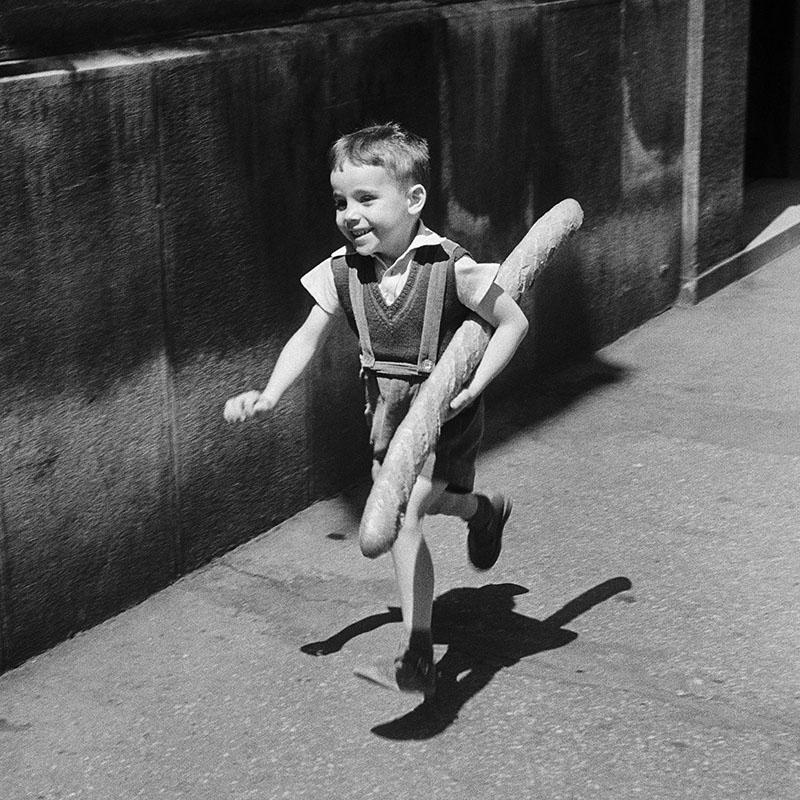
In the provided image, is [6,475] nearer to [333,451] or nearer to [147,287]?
[147,287]

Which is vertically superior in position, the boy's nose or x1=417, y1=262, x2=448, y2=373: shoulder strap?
the boy's nose

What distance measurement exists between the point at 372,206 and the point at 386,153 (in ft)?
0.44

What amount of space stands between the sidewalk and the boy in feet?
1.00

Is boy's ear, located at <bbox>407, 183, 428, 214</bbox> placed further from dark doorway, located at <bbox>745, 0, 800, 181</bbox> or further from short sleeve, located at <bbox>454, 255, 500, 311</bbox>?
dark doorway, located at <bbox>745, 0, 800, 181</bbox>

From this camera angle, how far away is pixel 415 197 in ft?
13.2

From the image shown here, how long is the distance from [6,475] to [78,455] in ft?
0.89

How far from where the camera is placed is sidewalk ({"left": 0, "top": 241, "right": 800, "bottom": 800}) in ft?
12.8

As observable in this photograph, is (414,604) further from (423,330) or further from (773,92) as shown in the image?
(773,92)

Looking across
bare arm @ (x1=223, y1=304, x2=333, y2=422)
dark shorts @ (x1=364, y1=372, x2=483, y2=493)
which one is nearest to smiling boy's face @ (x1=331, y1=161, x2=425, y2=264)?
bare arm @ (x1=223, y1=304, x2=333, y2=422)

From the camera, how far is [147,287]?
4.71 metres

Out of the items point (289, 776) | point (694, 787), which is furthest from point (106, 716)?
point (694, 787)

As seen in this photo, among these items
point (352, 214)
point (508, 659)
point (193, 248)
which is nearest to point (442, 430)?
point (352, 214)

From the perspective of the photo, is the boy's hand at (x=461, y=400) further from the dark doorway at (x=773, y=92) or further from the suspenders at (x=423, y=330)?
the dark doorway at (x=773, y=92)

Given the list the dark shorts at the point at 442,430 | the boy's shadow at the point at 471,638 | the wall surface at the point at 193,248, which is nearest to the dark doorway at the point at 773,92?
the wall surface at the point at 193,248
